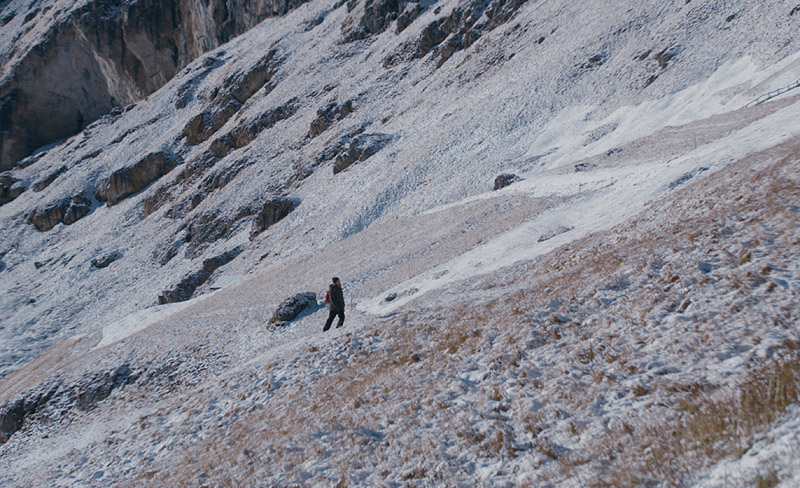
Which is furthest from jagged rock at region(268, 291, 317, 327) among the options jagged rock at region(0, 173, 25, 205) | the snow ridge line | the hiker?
jagged rock at region(0, 173, 25, 205)

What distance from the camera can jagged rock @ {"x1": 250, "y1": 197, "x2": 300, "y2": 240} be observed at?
42.3 metres

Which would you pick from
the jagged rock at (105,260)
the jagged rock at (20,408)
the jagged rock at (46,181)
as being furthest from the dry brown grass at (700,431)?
the jagged rock at (46,181)

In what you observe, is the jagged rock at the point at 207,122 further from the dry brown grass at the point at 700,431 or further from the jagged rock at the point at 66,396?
the dry brown grass at the point at 700,431

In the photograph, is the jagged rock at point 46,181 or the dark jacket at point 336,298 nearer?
the dark jacket at point 336,298

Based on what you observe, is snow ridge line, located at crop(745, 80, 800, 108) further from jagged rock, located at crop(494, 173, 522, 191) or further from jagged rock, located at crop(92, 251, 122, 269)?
jagged rock, located at crop(92, 251, 122, 269)

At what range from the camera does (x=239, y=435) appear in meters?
8.50

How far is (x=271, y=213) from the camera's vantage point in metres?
42.5

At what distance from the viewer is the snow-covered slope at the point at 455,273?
6062 mm

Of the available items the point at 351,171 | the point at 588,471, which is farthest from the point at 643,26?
the point at 588,471

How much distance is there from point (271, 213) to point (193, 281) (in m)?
8.73

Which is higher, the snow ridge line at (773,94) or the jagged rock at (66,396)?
the jagged rock at (66,396)

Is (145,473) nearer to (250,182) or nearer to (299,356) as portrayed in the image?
(299,356)

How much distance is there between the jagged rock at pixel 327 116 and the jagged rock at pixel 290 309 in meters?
37.0

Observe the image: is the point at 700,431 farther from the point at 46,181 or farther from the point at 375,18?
the point at 46,181
